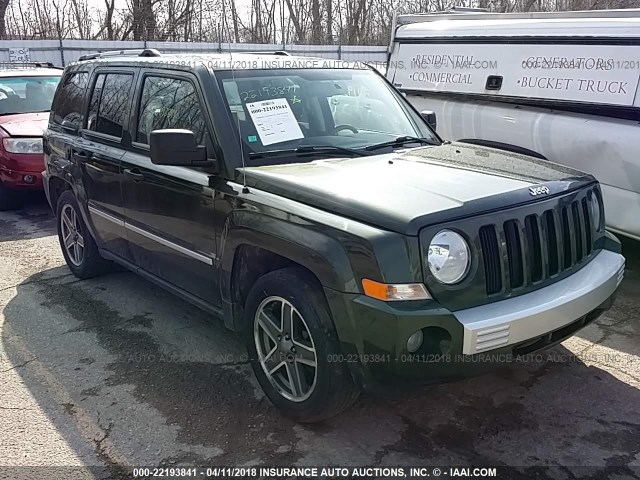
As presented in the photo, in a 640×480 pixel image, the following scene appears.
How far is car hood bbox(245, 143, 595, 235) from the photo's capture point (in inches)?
115

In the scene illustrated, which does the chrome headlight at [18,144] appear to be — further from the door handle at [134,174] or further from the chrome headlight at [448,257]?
the chrome headlight at [448,257]

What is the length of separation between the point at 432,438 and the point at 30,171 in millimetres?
6681

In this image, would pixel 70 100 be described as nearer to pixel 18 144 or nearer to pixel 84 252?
pixel 84 252

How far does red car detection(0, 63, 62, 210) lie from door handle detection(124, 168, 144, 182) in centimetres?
423

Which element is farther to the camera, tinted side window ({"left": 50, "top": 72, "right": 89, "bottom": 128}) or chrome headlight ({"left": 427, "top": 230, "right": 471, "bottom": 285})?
tinted side window ({"left": 50, "top": 72, "right": 89, "bottom": 128})

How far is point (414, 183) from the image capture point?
10.7ft

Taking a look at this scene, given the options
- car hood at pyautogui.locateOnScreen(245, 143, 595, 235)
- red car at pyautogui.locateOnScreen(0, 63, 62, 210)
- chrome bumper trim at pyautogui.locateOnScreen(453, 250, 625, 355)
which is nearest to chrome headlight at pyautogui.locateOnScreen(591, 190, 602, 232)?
car hood at pyautogui.locateOnScreen(245, 143, 595, 235)

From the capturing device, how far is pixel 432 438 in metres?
3.25

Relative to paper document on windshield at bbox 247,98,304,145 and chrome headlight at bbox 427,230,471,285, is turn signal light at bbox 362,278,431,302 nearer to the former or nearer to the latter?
chrome headlight at bbox 427,230,471,285

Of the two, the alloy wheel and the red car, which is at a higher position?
the red car

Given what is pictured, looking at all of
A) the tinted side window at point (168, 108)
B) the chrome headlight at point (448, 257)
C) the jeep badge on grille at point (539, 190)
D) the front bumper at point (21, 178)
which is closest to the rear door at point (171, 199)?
the tinted side window at point (168, 108)

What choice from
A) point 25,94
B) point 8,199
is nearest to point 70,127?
point 8,199

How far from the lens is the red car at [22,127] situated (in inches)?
317

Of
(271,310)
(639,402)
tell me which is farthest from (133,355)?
(639,402)
